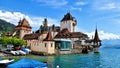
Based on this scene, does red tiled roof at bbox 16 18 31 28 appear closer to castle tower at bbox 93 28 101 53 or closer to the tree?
the tree

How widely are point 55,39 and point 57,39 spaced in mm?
5387

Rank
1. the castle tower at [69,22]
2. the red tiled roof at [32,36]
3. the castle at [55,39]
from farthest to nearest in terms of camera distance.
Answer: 1. the castle tower at [69,22]
2. the red tiled roof at [32,36]
3. the castle at [55,39]

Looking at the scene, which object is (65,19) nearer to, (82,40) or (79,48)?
(82,40)

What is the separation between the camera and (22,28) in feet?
334

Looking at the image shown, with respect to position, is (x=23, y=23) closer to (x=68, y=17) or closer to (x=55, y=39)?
(x=55, y=39)

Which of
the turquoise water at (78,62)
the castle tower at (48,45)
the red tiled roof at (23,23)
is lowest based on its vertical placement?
the turquoise water at (78,62)

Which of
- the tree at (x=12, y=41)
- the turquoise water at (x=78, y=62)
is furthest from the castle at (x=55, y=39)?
the turquoise water at (x=78, y=62)

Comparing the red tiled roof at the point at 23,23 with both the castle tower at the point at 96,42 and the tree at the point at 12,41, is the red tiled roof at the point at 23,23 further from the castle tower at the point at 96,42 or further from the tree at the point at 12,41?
the castle tower at the point at 96,42

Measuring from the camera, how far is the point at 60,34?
12206cm

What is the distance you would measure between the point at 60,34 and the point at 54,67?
76.0 meters

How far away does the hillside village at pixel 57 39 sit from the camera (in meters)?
84.5

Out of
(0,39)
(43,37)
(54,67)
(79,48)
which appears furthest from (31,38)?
(54,67)

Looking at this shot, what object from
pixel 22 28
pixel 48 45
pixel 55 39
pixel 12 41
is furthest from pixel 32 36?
pixel 55 39

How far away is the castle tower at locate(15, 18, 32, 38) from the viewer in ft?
333
